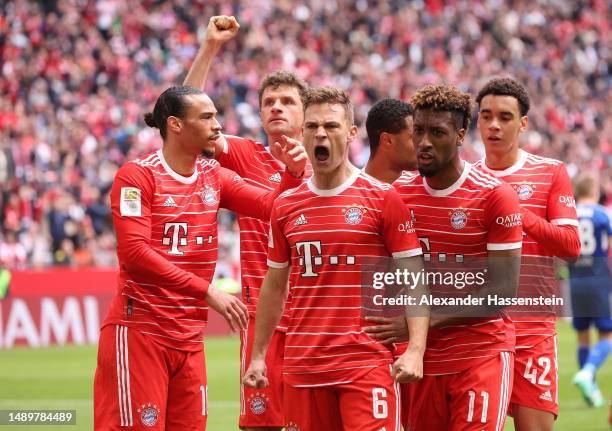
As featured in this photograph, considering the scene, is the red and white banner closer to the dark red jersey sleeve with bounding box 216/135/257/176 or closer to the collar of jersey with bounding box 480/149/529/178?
the dark red jersey sleeve with bounding box 216/135/257/176

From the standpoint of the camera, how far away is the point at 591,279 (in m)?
13.2

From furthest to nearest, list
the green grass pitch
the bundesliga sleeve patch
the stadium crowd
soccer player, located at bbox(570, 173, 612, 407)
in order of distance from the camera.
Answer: the stadium crowd → soccer player, located at bbox(570, 173, 612, 407) → the green grass pitch → the bundesliga sleeve patch

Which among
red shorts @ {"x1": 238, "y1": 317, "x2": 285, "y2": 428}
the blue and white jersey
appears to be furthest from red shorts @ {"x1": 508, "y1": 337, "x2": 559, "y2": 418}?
the blue and white jersey

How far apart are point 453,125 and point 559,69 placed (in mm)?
28661

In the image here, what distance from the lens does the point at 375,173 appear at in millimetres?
6840

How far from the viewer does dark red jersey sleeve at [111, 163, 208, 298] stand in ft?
21.3

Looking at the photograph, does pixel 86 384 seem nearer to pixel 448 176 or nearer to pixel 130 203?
pixel 130 203

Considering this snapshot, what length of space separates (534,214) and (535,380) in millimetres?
1035

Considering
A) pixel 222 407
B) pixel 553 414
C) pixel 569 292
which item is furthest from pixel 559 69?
pixel 553 414

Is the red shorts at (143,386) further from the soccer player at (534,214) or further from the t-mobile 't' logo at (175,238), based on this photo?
the soccer player at (534,214)

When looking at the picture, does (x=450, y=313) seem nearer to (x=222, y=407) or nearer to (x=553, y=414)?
(x=553, y=414)

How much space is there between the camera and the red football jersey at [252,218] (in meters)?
7.75

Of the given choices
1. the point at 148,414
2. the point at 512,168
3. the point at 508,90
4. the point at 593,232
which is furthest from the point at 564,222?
the point at 593,232

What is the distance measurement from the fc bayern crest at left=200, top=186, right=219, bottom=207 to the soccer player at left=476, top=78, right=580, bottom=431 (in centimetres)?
174
